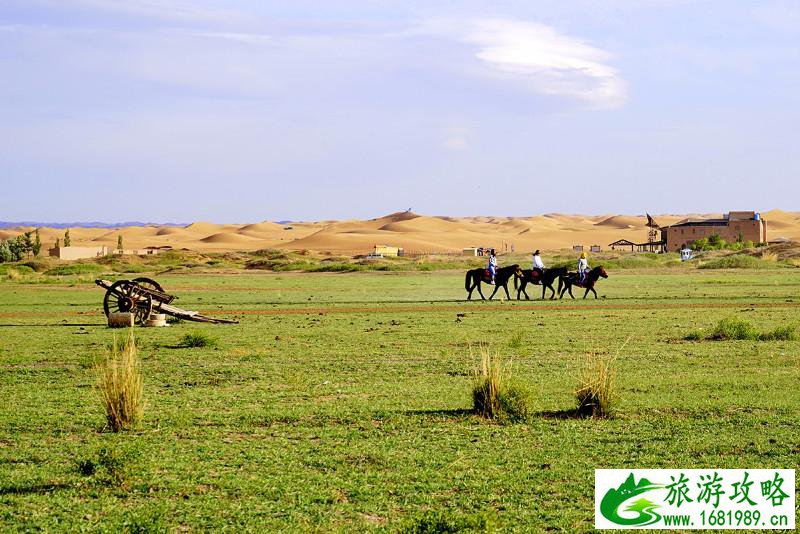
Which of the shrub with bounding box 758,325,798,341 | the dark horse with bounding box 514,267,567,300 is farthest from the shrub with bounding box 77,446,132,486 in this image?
the dark horse with bounding box 514,267,567,300

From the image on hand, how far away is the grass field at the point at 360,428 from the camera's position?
27.1 feet

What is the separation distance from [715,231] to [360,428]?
10374 cm

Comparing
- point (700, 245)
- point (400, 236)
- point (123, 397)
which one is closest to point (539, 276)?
point (123, 397)

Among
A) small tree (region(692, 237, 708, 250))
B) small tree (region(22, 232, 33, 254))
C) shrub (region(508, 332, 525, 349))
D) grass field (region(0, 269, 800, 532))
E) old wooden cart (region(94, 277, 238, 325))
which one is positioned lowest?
grass field (region(0, 269, 800, 532))

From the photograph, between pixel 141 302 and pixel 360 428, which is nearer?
pixel 360 428

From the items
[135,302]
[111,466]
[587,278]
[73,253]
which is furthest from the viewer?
[73,253]

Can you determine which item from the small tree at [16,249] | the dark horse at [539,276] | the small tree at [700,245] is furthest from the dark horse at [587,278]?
the small tree at [16,249]

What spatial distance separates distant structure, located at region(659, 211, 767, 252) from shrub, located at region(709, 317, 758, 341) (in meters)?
87.5

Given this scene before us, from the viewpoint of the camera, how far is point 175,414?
1211cm

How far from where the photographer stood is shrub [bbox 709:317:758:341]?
21.0m

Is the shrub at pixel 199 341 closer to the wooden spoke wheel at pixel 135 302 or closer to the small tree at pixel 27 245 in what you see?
the wooden spoke wheel at pixel 135 302

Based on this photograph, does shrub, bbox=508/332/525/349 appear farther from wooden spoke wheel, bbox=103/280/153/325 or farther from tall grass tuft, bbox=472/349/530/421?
wooden spoke wheel, bbox=103/280/153/325

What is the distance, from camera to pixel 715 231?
109000 millimetres

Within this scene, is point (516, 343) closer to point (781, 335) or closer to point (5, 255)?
point (781, 335)
